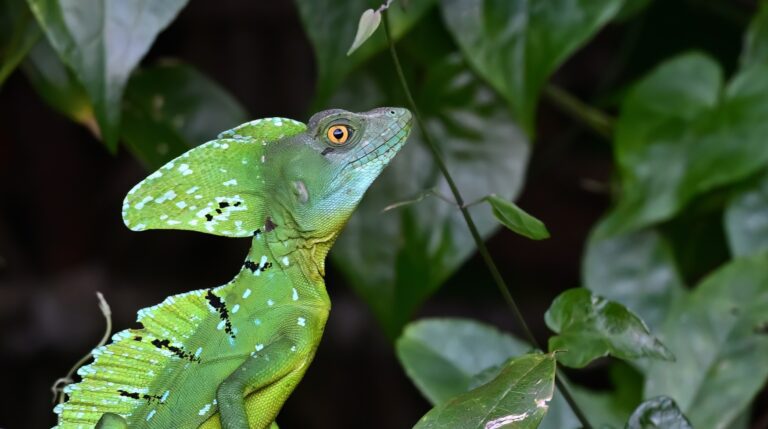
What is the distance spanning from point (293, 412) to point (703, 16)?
168cm

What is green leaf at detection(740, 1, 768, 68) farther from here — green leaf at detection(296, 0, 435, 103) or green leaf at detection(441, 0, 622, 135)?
green leaf at detection(296, 0, 435, 103)

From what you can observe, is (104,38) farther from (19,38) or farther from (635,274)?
(635,274)

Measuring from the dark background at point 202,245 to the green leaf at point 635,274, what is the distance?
3.94ft

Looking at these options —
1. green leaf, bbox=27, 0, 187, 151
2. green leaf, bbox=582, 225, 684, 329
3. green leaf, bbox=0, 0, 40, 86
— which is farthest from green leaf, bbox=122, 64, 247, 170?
green leaf, bbox=582, 225, 684, 329

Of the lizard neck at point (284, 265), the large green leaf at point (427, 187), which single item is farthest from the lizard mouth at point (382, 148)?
the large green leaf at point (427, 187)

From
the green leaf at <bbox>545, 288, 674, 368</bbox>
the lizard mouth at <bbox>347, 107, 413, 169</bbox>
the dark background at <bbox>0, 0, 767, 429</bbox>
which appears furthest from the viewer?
the dark background at <bbox>0, 0, 767, 429</bbox>

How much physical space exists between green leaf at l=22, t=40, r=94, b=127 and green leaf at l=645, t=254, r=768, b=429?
931 mm

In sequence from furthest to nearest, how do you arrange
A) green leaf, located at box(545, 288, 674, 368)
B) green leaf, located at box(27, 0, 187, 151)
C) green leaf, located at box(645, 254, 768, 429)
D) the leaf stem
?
the leaf stem
green leaf, located at box(645, 254, 768, 429)
green leaf, located at box(27, 0, 187, 151)
green leaf, located at box(545, 288, 674, 368)

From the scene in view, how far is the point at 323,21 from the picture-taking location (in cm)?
158

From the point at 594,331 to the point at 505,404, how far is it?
0.57 feet

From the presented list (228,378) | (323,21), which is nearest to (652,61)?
(323,21)

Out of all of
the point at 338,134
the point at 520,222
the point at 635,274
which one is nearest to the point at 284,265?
the point at 338,134

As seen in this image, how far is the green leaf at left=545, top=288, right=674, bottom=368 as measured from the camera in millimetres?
1023

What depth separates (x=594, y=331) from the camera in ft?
3.43
